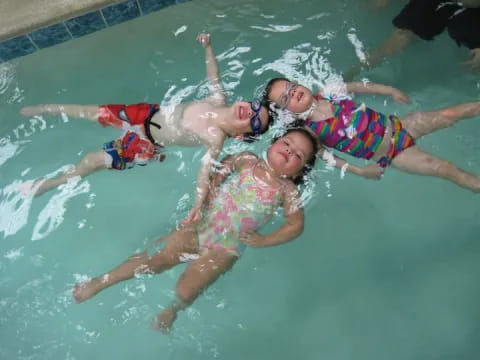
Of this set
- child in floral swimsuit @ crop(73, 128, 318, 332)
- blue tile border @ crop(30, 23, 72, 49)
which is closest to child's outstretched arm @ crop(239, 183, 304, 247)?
child in floral swimsuit @ crop(73, 128, 318, 332)

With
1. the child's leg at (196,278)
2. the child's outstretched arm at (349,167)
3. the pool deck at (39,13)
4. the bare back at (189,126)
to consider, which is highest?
the pool deck at (39,13)

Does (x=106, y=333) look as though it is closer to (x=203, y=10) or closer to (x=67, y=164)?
(x=67, y=164)

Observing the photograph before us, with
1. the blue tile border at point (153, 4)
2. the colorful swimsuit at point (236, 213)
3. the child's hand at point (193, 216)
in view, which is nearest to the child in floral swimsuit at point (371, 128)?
the colorful swimsuit at point (236, 213)

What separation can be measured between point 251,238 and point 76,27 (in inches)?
76.2

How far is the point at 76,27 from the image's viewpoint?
2.97 metres

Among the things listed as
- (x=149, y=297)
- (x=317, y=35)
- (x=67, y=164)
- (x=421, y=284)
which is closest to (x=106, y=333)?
(x=149, y=297)

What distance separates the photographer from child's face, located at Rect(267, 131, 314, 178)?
205 cm

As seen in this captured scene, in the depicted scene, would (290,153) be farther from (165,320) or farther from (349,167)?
(165,320)

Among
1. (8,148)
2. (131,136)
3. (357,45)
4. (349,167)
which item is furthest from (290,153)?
(8,148)

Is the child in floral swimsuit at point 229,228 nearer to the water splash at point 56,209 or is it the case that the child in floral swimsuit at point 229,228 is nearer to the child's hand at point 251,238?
the child's hand at point 251,238

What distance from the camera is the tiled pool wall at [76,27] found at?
9.55ft

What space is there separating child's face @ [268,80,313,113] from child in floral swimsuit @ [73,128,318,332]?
0.15 m

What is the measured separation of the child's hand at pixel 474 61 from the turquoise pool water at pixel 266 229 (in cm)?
6

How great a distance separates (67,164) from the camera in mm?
2676
